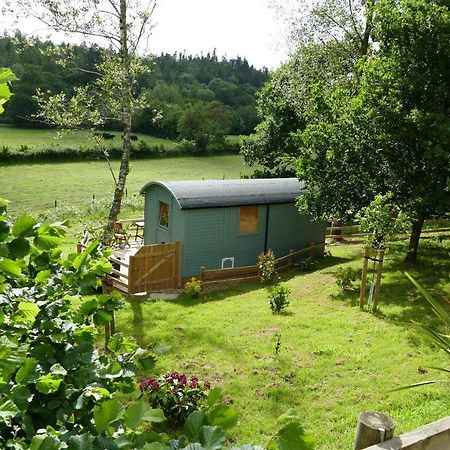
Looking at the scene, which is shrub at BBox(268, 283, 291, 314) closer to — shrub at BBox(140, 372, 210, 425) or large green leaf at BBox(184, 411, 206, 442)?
shrub at BBox(140, 372, 210, 425)

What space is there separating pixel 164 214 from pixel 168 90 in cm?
7742

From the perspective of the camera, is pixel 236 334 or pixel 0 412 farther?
pixel 236 334

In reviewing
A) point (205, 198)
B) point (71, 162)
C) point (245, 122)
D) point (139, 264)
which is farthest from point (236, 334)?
point (245, 122)

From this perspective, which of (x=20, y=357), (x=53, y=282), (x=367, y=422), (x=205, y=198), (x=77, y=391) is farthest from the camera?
(x=205, y=198)

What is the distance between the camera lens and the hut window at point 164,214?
1927cm

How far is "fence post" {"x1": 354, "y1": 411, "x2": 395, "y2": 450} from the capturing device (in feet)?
11.5

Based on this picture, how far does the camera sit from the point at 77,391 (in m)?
2.79

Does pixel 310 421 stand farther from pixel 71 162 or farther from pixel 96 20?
pixel 71 162

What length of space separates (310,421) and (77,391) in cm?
679

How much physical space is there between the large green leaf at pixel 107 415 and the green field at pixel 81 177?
3453cm

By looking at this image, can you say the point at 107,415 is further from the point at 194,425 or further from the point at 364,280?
the point at 364,280

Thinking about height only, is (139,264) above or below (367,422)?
below

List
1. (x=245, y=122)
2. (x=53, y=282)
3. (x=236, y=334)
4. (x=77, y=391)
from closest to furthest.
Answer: (x=77, y=391) < (x=53, y=282) < (x=236, y=334) < (x=245, y=122)

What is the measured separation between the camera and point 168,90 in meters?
92.2
